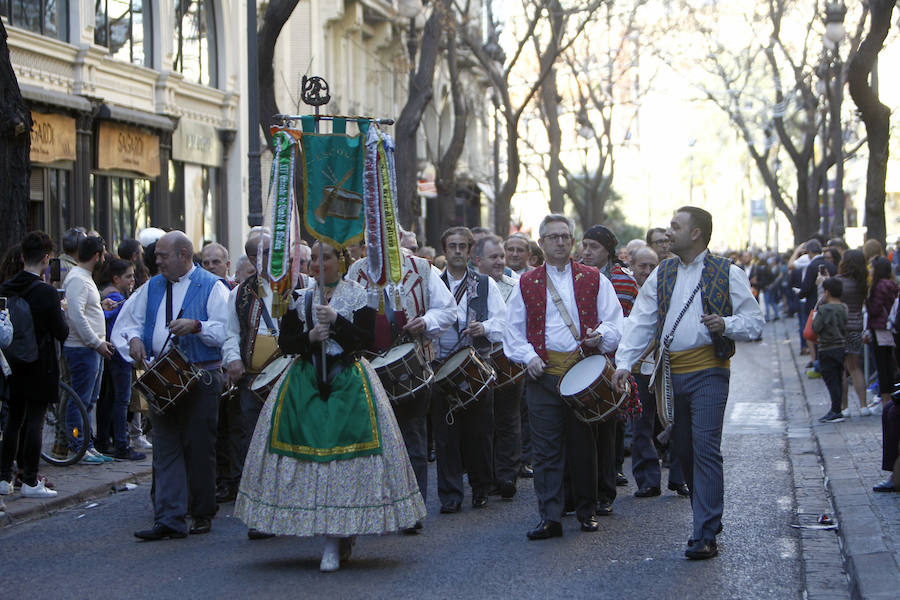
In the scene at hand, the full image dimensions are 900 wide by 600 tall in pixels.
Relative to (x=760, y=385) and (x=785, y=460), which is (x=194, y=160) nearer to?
(x=760, y=385)

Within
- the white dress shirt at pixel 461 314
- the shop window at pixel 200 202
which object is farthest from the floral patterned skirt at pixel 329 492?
the shop window at pixel 200 202

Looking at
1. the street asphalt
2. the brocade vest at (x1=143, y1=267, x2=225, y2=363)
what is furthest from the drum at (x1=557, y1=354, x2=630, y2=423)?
the brocade vest at (x1=143, y1=267, x2=225, y2=363)

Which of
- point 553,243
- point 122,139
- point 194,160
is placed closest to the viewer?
point 553,243

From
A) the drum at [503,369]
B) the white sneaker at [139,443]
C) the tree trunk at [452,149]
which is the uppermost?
the tree trunk at [452,149]

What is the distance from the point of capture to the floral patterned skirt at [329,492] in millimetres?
7508

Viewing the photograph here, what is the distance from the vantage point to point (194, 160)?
26.3 metres

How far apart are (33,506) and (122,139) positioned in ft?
45.4

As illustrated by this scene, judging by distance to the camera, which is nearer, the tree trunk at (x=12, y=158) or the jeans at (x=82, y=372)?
the tree trunk at (x=12, y=158)

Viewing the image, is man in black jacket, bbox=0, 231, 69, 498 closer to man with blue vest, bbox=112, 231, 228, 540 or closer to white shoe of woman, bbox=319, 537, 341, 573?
man with blue vest, bbox=112, 231, 228, 540

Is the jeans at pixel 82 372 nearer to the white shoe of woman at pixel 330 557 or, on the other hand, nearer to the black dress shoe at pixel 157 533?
the black dress shoe at pixel 157 533

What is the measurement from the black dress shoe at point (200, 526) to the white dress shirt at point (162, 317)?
1151mm

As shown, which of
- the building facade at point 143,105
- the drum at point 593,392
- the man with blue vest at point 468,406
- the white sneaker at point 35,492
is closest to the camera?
the drum at point 593,392

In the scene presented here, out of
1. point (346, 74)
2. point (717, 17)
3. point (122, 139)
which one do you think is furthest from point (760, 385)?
point (346, 74)

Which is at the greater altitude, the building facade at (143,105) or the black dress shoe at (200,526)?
the building facade at (143,105)
